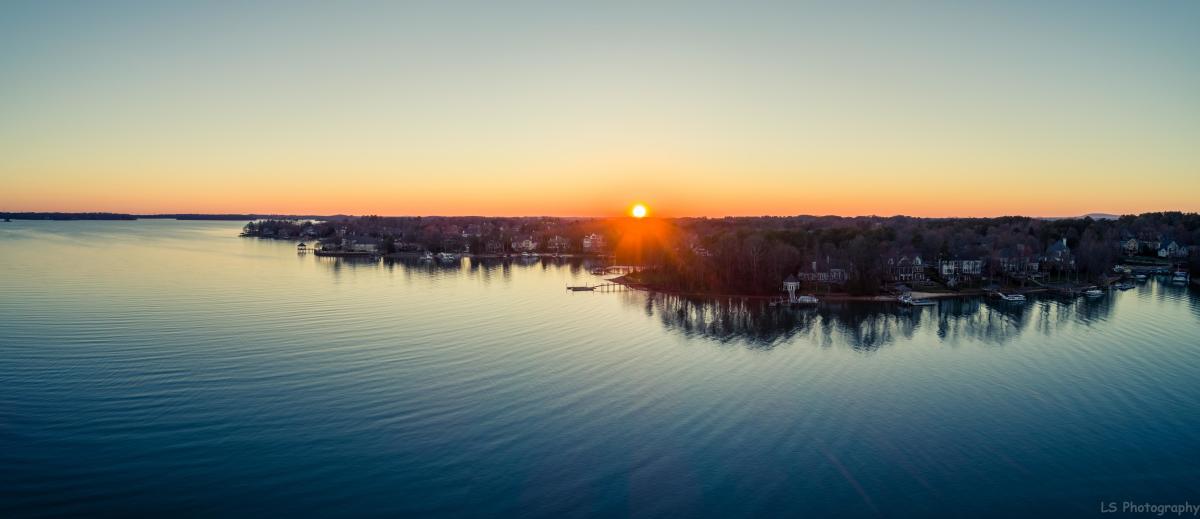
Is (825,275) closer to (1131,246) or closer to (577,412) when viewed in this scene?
(577,412)

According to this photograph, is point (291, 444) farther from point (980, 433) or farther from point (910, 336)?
point (910, 336)

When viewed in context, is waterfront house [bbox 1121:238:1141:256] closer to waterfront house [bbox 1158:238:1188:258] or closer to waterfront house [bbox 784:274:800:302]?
waterfront house [bbox 1158:238:1188:258]

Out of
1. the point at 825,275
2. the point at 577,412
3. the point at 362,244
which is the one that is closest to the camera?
the point at 577,412

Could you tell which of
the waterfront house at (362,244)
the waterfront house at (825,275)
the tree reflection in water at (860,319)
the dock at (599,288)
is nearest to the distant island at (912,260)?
the waterfront house at (825,275)

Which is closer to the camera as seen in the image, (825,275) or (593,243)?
(825,275)

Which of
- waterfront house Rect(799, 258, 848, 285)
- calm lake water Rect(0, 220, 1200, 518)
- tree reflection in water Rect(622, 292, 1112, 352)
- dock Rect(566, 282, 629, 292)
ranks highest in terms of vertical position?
waterfront house Rect(799, 258, 848, 285)

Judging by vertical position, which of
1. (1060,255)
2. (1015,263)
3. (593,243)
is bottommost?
(1015,263)

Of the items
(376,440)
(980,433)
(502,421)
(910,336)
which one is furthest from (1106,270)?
(376,440)

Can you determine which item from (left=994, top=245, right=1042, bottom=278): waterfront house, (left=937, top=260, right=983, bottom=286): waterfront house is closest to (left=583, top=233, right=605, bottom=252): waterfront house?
(left=937, top=260, right=983, bottom=286): waterfront house

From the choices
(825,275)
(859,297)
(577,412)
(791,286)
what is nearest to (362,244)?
(791,286)
